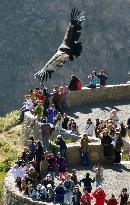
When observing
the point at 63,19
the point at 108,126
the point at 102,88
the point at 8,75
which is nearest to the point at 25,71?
the point at 8,75

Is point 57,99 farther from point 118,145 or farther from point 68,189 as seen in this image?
point 68,189

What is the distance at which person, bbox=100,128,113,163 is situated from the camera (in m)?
29.1

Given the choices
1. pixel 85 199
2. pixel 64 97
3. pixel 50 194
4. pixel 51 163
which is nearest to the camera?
pixel 85 199

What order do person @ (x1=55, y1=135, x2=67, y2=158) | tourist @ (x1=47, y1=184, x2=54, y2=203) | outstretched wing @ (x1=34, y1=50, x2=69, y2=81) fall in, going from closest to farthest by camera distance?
tourist @ (x1=47, y1=184, x2=54, y2=203), person @ (x1=55, y1=135, x2=67, y2=158), outstretched wing @ (x1=34, y1=50, x2=69, y2=81)

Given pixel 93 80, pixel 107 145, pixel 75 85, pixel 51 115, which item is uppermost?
pixel 93 80

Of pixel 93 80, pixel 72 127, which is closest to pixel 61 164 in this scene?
pixel 72 127

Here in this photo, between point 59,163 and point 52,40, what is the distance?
107 meters

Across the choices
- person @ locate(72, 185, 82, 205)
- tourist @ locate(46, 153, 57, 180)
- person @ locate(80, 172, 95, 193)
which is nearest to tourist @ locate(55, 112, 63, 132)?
tourist @ locate(46, 153, 57, 180)

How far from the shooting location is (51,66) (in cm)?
3484

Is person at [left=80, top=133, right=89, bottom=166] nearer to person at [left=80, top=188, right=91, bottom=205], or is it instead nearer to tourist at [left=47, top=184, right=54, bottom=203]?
tourist at [left=47, top=184, right=54, bottom=203]

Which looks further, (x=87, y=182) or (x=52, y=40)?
(x=52, y=40)

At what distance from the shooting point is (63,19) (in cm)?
13338

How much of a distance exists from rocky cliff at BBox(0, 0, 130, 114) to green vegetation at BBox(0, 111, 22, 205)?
296ft

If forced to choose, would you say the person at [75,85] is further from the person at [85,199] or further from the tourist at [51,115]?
the person at [85,199]
